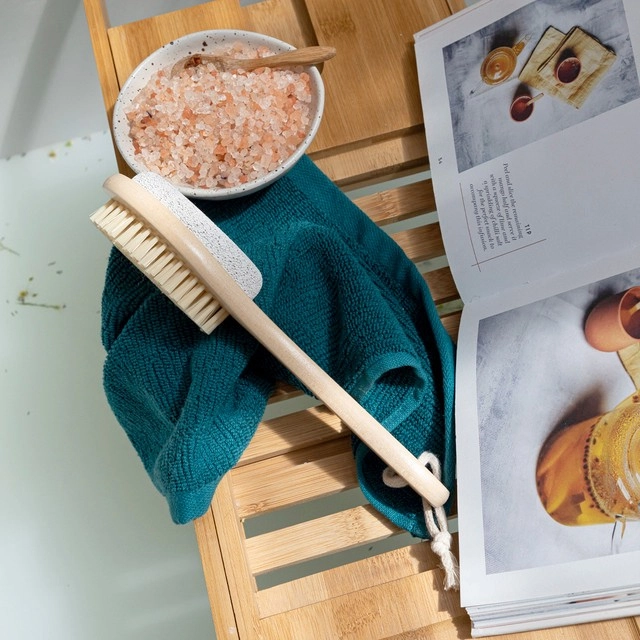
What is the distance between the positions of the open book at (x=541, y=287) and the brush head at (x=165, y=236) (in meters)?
0.18

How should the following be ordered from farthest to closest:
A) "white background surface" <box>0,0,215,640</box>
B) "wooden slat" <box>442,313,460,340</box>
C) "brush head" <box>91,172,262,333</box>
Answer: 1. "white background surface" <box>0,0,215,640</box>
2. "wooden slat" <box>442,313,460,340</box>
3. "brush head" <box>91,172,262,333</box>

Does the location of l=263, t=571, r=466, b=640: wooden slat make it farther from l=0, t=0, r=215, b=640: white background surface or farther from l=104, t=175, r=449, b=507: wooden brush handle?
l=0, t=0, r=215, b=640: white background surface

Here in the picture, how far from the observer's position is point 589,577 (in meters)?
0.40

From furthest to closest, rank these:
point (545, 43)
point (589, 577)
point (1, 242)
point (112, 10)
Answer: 1. point (1, 242)
2. point (112, 10)
3. point (545, 43)
4. point (589, 577)

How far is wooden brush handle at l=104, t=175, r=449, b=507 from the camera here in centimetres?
40

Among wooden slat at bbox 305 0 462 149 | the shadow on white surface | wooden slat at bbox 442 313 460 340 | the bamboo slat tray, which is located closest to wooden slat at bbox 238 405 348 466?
the bamboo slat tray

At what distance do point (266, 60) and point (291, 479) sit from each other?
29 cm

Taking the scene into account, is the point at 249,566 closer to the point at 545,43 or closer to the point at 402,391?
the point at 402,391

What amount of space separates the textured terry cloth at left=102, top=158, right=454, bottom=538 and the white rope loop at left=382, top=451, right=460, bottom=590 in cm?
1

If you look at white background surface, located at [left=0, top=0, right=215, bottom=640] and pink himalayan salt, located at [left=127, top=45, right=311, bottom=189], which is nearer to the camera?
Result: pink himalayan salt, located at [left=127, top=45, right=311, bottom=189]

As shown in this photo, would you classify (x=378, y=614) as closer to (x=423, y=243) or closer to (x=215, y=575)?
(x=215, y=575)

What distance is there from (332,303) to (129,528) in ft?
1.72

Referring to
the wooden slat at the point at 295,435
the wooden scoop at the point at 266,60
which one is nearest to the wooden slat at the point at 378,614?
the wooden slat at the point at 295,435

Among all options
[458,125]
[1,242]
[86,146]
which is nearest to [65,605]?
[1,242]
